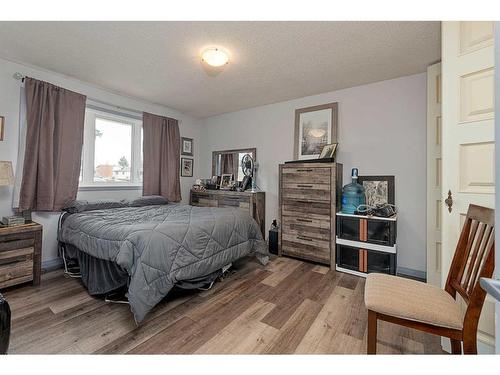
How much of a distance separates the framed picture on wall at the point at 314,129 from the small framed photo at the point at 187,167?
2116mm

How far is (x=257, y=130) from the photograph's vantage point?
3838 mm

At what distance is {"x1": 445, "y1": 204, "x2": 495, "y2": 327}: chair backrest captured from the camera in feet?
3.28

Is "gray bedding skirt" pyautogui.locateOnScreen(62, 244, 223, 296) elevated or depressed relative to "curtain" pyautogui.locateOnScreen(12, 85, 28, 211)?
depressed

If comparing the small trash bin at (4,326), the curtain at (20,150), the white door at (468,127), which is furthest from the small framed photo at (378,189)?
the curtain at (20,150)

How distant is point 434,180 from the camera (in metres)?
2.18

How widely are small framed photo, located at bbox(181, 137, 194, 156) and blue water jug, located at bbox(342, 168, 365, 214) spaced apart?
9.70 ft

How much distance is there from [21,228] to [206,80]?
2497mm

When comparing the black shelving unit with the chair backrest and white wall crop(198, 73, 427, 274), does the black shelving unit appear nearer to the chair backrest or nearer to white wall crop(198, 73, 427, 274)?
white wall crop(198, 73, 427, 274)

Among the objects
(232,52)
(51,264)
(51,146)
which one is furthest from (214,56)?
(51,264)

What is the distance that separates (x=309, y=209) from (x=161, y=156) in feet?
8.35

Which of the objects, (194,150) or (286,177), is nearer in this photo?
(286,177)

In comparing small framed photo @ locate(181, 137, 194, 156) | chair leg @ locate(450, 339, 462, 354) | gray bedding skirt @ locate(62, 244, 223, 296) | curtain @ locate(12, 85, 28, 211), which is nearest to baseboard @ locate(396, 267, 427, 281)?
chair leg @ locate(450, 339, 462, 354)

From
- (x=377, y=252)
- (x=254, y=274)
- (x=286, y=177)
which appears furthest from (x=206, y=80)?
(x=377, y=252)
